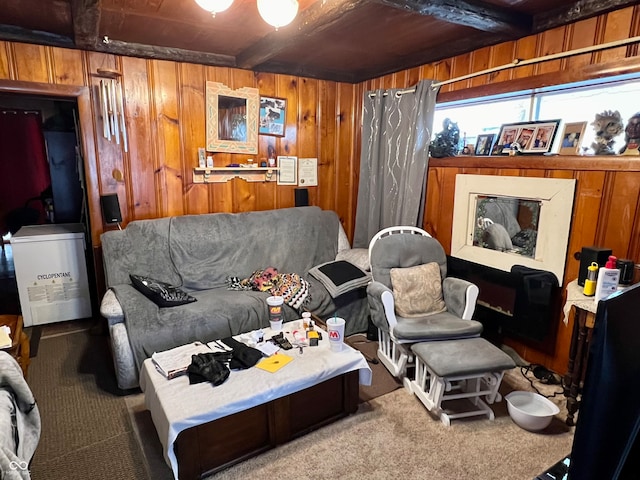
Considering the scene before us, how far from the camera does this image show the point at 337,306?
127 inches

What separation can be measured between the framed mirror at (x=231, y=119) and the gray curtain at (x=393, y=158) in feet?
3.55

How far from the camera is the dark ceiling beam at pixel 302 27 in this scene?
208 cm

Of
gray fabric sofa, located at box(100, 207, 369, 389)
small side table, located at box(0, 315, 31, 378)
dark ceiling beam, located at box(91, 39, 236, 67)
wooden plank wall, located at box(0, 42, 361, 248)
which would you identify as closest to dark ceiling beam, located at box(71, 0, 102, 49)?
dark ceiling beam, located at box(91, 39, 236, 67)

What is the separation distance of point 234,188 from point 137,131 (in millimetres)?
920

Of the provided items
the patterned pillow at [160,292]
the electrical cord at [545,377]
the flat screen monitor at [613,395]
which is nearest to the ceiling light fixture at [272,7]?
the flat screen monitor at [613,395]

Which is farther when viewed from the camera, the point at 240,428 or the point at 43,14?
the point at 43,14

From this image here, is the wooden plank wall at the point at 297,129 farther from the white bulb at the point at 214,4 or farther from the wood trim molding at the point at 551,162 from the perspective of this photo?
the white bulb at the point at 214,4

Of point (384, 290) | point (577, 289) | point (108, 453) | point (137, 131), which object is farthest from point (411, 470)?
point (137, 131)

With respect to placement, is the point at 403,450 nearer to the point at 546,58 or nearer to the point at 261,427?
the point at 261,427

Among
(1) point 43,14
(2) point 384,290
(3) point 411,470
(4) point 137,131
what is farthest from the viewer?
(4) point 137,131

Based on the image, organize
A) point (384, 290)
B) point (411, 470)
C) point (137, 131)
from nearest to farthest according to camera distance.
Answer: point (411, 470) < point (384, 290) < point (137, 131)

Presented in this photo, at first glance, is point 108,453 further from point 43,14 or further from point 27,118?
point 27,118

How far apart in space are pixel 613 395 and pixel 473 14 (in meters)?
2.32

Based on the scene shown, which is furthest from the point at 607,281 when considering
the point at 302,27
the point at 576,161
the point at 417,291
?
the point at 302,27
